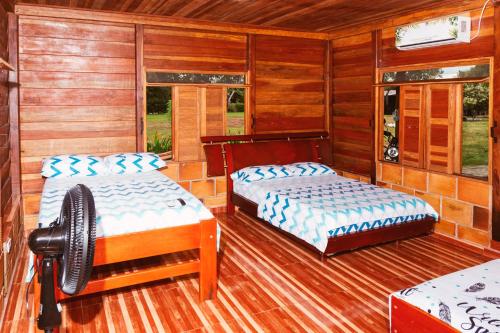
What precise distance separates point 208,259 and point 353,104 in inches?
141

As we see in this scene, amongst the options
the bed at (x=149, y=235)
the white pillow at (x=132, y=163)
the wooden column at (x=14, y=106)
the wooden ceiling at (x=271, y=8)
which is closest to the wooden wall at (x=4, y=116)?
the wooden column at (x=14, y=106)

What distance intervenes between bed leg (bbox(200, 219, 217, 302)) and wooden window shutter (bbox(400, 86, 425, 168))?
287 cm

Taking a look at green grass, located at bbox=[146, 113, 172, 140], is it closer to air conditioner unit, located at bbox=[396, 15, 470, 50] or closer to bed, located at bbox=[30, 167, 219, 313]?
bed, located at bbox=[30, 167, 219, 313]

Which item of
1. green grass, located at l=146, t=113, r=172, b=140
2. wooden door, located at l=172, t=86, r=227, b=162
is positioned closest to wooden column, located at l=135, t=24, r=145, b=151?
green grass, located at l=146, t=113, r=172, b=140

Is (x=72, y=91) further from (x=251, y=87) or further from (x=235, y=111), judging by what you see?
(x=251, y=87)

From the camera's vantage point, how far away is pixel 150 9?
16.0 feet

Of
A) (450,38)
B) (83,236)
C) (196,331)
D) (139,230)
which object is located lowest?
(196,331)

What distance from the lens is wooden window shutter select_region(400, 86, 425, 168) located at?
4.96 m

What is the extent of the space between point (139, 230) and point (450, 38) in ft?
11.1

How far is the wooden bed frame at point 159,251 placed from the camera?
2.94m

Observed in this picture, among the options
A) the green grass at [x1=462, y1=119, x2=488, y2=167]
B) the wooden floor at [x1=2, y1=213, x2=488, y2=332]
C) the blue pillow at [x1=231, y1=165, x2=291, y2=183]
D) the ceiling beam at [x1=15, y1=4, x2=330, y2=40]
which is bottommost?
the wooden floor at [x1=2, y1=213, x2=488, y2=332]

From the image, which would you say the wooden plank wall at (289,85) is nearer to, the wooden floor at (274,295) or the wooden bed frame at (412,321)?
the wooden floor at (274,295)

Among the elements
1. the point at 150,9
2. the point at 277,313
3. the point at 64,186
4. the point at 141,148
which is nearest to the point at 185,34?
the point at 150,9

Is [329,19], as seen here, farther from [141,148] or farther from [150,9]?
[141,148]
